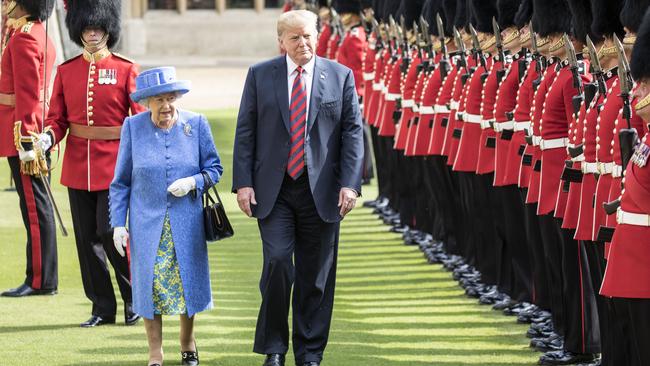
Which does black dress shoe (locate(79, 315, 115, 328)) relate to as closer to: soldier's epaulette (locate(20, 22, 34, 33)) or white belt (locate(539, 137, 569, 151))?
soldier's epaulette (locate(20, 22, 34, 33))

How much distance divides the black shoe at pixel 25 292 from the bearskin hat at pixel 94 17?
1.45m

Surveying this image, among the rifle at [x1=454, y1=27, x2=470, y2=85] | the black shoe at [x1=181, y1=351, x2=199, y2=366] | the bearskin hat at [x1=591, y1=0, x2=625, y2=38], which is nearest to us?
the bearskin hat at [x1=591, y1=0, x2=625, y2=38]

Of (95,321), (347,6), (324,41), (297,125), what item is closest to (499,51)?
(297,125)

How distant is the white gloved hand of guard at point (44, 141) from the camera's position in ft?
27.7

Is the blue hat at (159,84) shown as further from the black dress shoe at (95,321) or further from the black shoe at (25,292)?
the black shoe at (25,292)

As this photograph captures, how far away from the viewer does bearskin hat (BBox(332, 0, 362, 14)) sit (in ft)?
49.9

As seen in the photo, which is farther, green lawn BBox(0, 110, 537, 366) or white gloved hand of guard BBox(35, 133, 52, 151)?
white gloved hand of guard BBox(35, 133, 52, 151)

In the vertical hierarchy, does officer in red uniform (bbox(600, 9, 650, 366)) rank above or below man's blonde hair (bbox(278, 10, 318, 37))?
below

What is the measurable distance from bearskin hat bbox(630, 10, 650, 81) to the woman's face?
7.00ft

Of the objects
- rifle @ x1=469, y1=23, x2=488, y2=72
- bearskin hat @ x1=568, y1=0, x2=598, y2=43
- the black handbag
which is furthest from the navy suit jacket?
rifle @ x1=469, y1=23, x2=488, y2=72

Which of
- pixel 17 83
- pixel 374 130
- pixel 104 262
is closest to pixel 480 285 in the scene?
pixel 104 262

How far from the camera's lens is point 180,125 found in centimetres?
736

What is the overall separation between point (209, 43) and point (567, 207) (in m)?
31.1

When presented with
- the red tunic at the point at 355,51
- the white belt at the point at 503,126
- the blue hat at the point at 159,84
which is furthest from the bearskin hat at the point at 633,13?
the red tunic at the point at 355,51
